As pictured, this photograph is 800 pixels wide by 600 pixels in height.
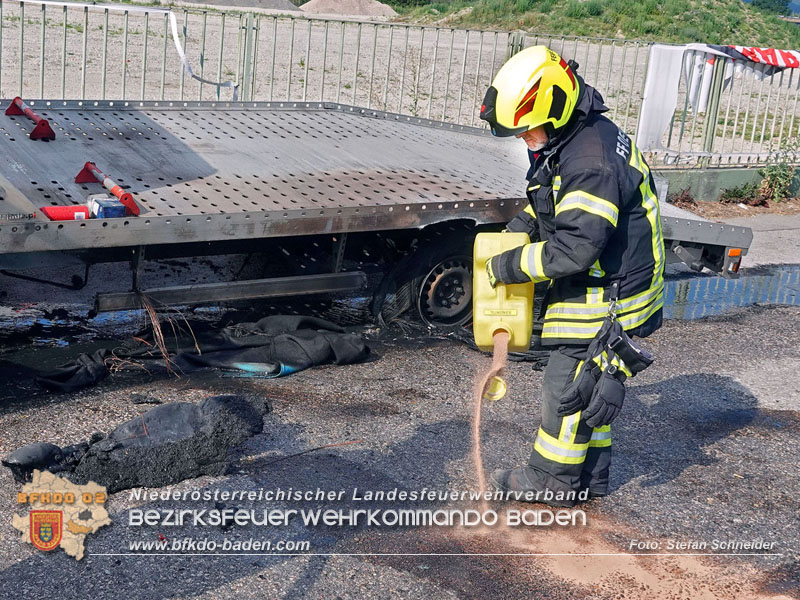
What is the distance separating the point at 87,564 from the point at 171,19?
212 inches

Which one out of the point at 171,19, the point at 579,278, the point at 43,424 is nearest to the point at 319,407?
the point at 43,424

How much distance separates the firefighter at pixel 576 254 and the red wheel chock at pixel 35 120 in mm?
2933

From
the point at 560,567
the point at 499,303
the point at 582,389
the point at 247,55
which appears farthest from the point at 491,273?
the point at 247,55

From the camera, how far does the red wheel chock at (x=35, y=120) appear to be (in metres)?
5.59

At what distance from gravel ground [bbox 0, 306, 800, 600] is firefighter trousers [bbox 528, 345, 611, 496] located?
0.22 meters

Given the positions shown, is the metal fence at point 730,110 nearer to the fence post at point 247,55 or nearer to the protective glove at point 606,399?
the fence post at point 247,55

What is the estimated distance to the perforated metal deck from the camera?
4.86m

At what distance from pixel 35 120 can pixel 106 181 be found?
1.19 metres

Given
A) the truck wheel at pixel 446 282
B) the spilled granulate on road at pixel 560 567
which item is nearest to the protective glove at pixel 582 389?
the spilled granulate on road at pixel 560 567

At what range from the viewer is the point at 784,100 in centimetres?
1204

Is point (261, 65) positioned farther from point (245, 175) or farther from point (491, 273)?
point (491, 273)

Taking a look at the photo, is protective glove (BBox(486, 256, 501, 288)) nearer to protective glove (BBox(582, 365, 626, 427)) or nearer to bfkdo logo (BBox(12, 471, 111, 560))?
protective glove (BBox(582, 365, 626, 427))

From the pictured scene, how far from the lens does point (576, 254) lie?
12.5 ft

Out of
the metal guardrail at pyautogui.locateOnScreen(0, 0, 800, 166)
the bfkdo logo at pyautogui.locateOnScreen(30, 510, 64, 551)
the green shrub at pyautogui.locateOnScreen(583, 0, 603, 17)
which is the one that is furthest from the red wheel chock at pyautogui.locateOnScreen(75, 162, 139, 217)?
the green shrub at pyautogui.locateOnScreen(583, 0, 603, 17)
